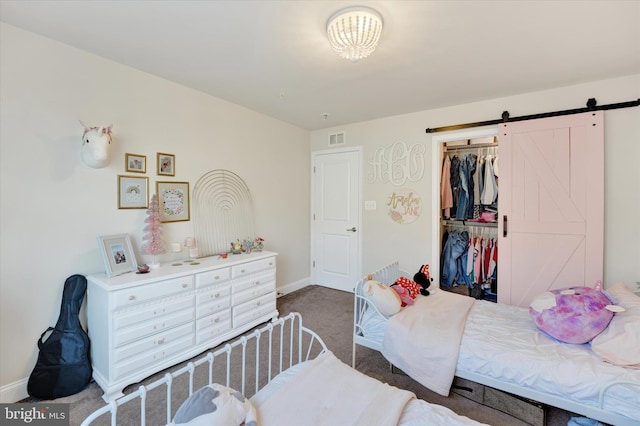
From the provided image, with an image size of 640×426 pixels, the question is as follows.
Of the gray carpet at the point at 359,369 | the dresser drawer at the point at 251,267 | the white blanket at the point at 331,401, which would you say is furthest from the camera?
the dresser drawer at the point at 251,267

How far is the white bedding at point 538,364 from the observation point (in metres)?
1.43

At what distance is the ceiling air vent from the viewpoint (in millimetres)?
4231

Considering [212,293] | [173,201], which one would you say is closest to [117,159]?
[173,201]

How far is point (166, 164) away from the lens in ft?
8.85

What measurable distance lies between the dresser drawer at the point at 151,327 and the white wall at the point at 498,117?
8.23 feet

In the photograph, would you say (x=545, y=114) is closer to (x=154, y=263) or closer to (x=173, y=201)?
(x=173, y=201)

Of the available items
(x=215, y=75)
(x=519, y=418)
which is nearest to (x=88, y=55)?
(x=215, y=75)

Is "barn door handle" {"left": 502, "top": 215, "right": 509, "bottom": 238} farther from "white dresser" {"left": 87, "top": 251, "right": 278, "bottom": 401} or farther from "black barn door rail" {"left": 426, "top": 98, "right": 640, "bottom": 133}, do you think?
"white dresser" {"left": 87, "top": 251, "right": 278, "bottom": 401}

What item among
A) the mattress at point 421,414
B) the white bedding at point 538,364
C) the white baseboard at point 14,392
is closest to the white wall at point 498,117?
the white bedding at point 538,364

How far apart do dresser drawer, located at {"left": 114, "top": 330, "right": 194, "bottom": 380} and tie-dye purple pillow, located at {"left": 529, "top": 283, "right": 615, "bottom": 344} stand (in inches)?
106

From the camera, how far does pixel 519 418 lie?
5.73 ft

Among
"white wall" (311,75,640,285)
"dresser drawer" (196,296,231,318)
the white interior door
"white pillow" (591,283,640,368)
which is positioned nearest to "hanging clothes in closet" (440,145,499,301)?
"white wall" (311,75,640,285)

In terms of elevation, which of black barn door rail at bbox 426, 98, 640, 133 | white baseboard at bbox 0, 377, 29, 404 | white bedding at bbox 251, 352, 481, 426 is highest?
black barn door rail at bbox 426, 98, 640, 133

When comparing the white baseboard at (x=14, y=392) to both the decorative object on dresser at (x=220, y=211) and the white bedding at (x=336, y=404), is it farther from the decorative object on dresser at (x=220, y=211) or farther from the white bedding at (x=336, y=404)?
the white bedding at (x=336, y=404)
